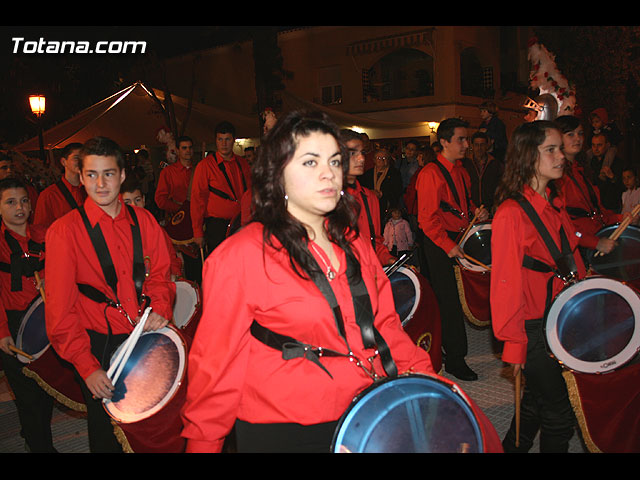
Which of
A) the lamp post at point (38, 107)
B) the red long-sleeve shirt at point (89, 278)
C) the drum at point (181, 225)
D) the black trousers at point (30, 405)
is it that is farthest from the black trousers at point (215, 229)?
the lamp post at point (38, 107)

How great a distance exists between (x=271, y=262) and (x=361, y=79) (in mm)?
24709

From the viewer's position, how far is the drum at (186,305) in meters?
4.71

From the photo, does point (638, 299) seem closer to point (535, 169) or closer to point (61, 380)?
point (535, 169)

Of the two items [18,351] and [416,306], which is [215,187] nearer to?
[416,306]

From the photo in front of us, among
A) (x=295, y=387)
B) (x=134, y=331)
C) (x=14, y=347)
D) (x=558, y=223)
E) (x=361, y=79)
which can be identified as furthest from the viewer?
(x=361, y=79)

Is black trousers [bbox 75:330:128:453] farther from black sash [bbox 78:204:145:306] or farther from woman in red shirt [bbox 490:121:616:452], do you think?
woman in red shirt [bbox 490:121:616:452]

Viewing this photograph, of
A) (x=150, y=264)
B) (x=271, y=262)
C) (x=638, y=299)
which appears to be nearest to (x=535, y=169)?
(x=638, y=299)

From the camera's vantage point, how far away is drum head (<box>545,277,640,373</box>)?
306 cm

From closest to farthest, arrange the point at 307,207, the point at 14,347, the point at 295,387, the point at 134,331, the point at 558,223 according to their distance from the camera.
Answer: the point at 295,387, the point at 307,207, the point at 134,331, the point at 558,223, the point at 14,347

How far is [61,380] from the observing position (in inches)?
155

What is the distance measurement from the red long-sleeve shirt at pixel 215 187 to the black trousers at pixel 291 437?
559cm

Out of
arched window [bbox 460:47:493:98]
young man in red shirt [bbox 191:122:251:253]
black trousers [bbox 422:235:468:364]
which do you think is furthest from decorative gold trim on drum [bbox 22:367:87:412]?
arched window [bbox 460:47:493:98]

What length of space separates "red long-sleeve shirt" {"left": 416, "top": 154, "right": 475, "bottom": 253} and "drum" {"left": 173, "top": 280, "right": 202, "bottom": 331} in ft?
7.04

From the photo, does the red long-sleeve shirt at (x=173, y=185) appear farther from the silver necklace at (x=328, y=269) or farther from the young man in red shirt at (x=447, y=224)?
the silver necklace at (x=328, y=269)
